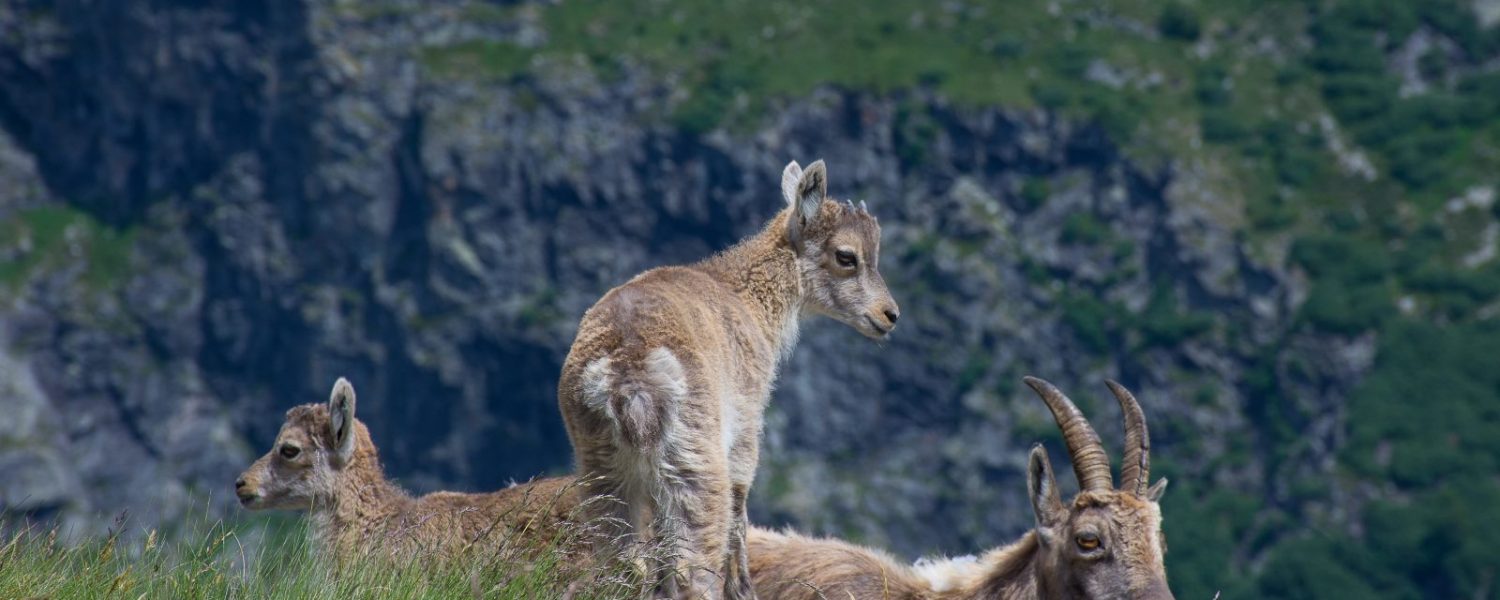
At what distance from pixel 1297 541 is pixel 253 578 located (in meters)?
189

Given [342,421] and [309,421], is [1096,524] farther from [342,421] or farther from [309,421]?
[309,421]

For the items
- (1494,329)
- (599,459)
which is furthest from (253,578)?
(1494,329)

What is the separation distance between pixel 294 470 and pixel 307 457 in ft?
0.64

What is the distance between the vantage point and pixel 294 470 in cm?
1667

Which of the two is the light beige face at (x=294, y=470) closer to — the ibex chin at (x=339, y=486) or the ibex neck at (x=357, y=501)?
the ibex chin at (x=339, y=486)

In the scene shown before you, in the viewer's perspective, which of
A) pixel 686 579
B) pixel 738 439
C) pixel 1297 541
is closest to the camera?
pixel 686 579

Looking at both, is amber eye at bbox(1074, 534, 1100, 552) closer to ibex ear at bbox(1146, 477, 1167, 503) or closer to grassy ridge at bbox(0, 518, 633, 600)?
ibex ear at bbox(1146, 477, 1167, 503)

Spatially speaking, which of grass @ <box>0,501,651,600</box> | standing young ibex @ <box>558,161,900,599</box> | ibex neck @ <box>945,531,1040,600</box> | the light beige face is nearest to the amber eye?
ibex neck @ <box>945,531,1040,600</box>

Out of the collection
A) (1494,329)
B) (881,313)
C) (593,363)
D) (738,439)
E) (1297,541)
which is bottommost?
(1297,541)

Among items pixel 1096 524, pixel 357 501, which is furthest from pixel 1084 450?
pixel 357 501

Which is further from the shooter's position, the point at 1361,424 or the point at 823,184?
the point at 1361,424

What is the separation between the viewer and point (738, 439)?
13.0 meters

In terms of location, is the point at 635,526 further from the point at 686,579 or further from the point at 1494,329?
the point at 1494,329

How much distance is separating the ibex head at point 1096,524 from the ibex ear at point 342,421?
6437 millimetres
